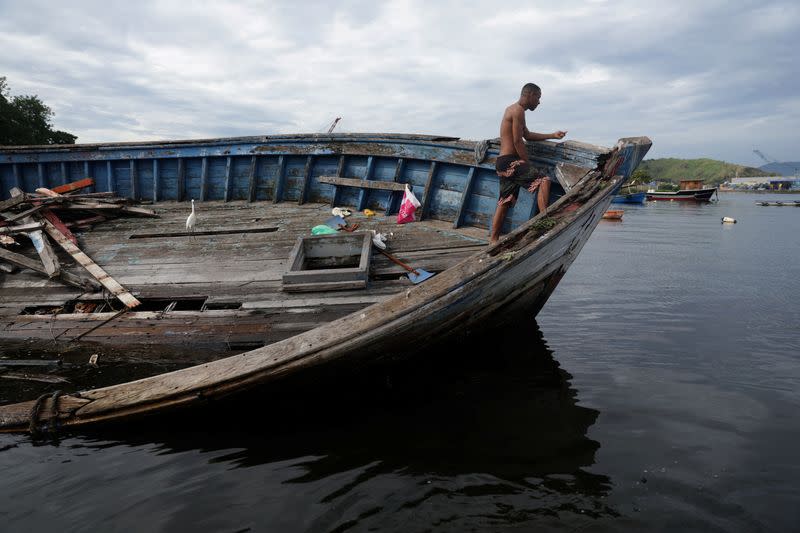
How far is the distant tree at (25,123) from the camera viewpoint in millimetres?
34031

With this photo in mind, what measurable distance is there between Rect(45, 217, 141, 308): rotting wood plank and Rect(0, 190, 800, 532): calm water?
176cm

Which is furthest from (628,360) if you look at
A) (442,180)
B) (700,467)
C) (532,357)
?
(442,180)

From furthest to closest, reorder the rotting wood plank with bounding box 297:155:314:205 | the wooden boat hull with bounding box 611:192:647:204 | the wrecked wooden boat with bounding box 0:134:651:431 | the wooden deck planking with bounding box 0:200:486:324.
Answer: the wooden boat hull with bounding box 611:192:647:204 < the rotting wood plank with bounding box 297:155:314:205 < the wooden deck planking with bounding box 0:200:486:324 < the wrecked wooden boat with bounding box 0:134:651:431

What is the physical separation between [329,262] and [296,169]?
3647 mm

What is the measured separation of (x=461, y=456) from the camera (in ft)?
10.9

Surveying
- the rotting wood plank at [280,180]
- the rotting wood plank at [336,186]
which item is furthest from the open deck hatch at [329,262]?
the rotting wood plank at [280,180]

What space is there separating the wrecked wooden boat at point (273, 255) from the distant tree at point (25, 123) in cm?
3304

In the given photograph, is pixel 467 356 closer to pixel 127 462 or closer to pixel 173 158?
pixel 127 462

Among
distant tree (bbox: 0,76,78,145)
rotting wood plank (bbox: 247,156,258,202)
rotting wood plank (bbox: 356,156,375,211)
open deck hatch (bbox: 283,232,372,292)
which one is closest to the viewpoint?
open deck hatch (bbox: 283,232,372,292)

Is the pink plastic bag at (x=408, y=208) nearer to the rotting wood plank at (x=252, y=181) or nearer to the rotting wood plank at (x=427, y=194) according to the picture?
the rotting wood plank at (x=427, y=194)

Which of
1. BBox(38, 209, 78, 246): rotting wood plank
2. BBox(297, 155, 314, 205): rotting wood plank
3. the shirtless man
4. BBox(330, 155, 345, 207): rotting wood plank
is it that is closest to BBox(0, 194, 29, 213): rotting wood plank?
BBox(38, 209, 78, 246): rotting wood plank

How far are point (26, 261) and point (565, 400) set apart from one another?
657 centimetres

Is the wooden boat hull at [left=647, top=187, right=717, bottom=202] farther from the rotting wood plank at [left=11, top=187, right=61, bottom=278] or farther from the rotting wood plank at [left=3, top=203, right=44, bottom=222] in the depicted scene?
the rotting wood plank at [left=11, top=187, right=61, bottom=278]

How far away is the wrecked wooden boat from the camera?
121 inches
